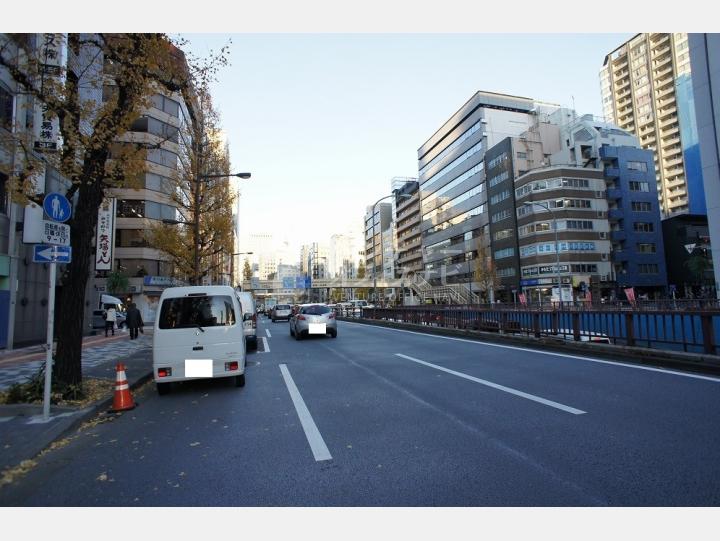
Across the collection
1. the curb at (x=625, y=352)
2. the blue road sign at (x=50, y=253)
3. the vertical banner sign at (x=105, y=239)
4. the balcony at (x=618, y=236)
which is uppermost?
the balcony at (x=618, y=236)

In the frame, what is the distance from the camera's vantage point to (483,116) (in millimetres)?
71125

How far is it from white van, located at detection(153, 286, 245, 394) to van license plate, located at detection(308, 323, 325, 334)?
10053 millimetres

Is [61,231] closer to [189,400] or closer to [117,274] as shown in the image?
[189,400]

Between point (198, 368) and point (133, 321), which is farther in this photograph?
point (133, 321)

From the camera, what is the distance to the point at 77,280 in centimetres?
753

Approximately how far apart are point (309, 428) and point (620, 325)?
911cm

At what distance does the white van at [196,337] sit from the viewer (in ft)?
24.2

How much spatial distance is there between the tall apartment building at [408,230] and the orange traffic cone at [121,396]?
9103 centimetres

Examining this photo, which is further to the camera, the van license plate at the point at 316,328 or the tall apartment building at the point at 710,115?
the tall apartment building at the point at 710,115

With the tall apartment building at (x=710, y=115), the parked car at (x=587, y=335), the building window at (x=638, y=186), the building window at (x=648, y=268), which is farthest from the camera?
the building window at (x=638, y=186)

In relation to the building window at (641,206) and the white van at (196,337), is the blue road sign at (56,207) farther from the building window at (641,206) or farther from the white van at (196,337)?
the building window at (641,206)

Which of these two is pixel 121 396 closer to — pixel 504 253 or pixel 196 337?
pixel 196 337

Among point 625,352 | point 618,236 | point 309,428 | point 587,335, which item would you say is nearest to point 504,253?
point 618,236

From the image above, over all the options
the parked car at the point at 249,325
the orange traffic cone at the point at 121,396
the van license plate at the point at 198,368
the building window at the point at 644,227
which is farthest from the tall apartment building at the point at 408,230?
the orange traffic cone at the point at 121,396
